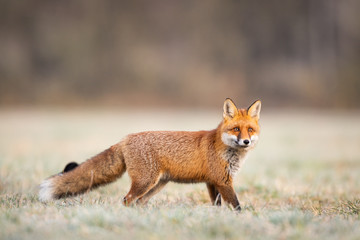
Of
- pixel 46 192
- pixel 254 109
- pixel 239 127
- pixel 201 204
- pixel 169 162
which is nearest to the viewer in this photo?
pixel 46 192

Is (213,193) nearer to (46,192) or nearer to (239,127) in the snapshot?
(239,127)

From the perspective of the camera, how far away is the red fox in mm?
5617

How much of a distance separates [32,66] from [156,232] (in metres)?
40.9

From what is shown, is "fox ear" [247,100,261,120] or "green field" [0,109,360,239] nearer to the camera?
"green field" [0,109,360,239]

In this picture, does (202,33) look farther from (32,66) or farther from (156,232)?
(156,232)

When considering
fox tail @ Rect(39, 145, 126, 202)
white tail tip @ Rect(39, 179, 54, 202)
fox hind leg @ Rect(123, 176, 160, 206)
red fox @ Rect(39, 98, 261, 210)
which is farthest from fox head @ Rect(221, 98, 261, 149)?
white tail tip @ Rect(39, 179, 54, 202)

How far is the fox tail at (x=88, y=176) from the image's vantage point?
5656 mm

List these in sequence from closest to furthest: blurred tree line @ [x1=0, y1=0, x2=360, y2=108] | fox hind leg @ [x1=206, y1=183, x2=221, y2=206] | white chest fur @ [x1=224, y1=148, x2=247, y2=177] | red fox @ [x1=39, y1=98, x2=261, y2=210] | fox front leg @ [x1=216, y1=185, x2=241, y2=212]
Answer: fox front leg @ [x1=216, y1=185, x2=241, y2=212]
red fox @ [x1=39, y1=98, x2=261, y2=210]
white chest fur @ [x1=224, y1=148, x2=247, y2=177]
fox hind leg @ [x1=206, y1=183, x2=221, y2=206]
blurred tree line @ [x1=0, y1=0, x2=360, y2=108]

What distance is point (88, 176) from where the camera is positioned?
18.8ft

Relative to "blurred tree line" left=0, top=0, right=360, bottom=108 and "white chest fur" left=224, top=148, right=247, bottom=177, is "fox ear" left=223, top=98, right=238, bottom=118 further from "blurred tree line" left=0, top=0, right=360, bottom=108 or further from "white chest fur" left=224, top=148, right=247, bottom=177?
"blurred tree line" left=0, top=0, right=360, bottom=108

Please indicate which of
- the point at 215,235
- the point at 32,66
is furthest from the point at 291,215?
A: the point at 32,66

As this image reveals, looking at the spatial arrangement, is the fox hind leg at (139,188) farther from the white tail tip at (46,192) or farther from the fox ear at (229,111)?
the fox ear at (229,111)

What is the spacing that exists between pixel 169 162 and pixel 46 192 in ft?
5.57

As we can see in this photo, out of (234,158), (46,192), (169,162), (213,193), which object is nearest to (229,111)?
(234,158)
